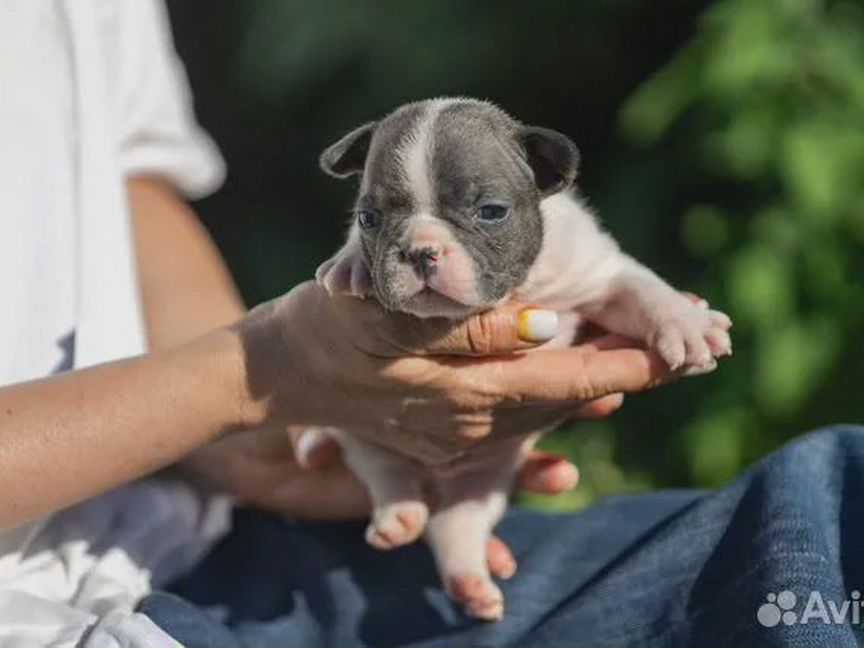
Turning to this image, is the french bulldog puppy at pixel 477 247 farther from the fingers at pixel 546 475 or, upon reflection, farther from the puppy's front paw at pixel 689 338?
the fingers at pixel 546 475

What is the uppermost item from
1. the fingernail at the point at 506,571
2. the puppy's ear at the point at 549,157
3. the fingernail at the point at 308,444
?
the puppy's ear at the point at 549,157

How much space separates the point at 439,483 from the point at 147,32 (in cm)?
77

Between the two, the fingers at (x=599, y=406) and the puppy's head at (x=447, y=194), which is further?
the fingers at (x=599, y=406)

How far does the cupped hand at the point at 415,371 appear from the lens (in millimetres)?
1494

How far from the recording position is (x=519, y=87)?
3.29 m

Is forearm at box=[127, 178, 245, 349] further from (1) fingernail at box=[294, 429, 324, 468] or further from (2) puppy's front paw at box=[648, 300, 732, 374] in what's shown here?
(2) puppy's front paw at box=[648, 300, 732, 374]

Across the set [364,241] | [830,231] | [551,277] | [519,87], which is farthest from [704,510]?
→ [519,87]

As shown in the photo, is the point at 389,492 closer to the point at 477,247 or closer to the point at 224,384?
the point at 224,384

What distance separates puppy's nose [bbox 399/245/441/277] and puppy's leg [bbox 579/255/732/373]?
31 cm

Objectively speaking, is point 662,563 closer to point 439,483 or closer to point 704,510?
point 704,510

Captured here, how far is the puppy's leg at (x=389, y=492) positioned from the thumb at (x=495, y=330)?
28 centimetres

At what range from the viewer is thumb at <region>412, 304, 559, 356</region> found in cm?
149

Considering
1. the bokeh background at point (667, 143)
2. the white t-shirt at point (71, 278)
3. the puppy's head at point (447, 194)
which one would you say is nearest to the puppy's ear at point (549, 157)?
the puppy's head at point (447, 194)

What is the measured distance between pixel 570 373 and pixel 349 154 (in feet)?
1.03
